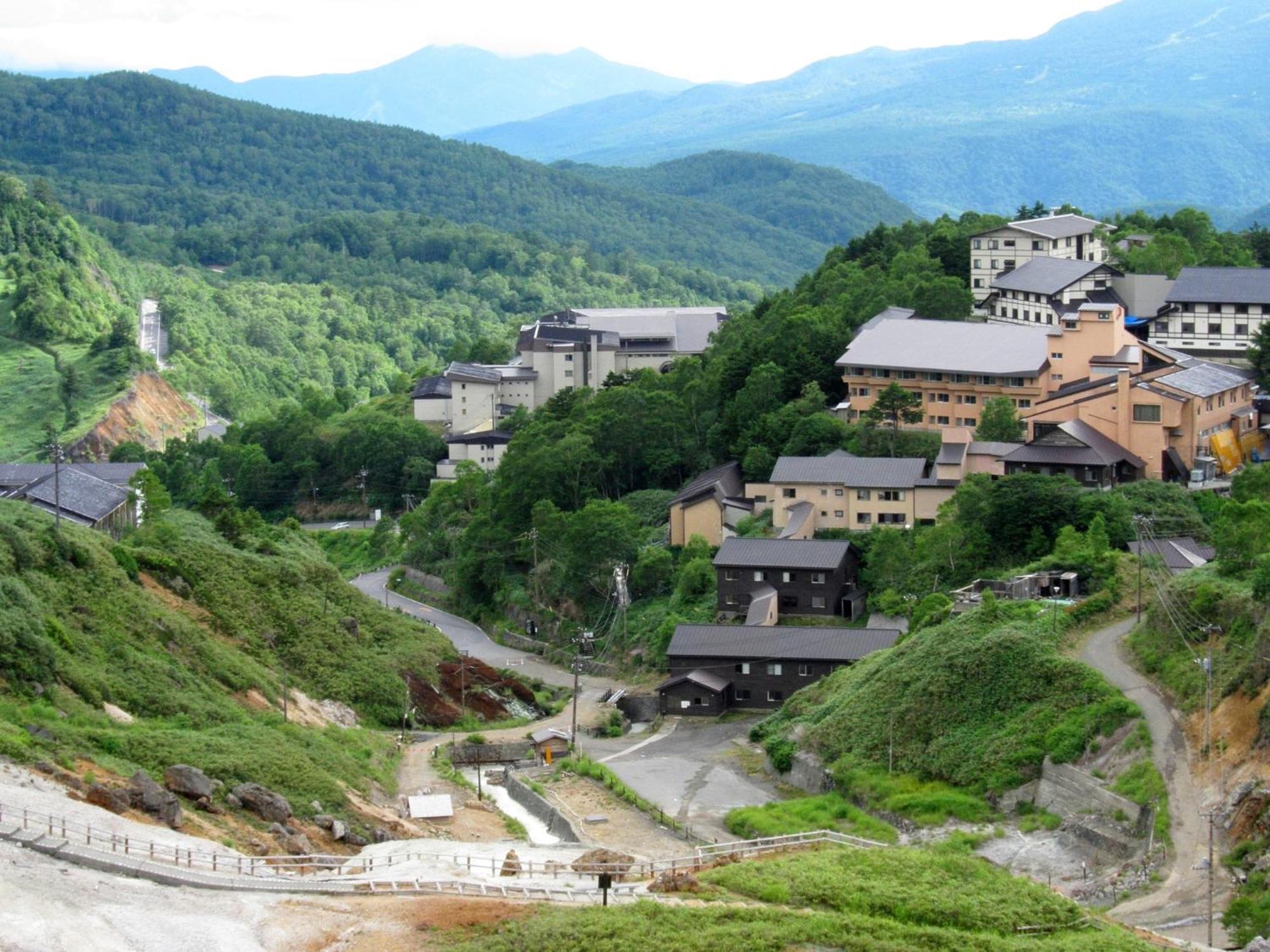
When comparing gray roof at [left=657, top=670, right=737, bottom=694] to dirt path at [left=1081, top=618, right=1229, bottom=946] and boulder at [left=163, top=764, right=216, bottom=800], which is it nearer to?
dirt path at [left=1081, top=618, right=1229, bottom=946]

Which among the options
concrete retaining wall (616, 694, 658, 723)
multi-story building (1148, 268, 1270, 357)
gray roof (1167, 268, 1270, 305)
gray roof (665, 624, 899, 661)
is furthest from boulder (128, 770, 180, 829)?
gray roof (1167, 268, 1270, 305)

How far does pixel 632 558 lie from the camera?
5006 centimetres

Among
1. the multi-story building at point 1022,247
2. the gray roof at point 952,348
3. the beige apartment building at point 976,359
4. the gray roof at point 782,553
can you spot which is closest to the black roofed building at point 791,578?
the gray roof at point 782,553

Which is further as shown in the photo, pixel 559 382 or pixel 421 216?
pixel 421 216

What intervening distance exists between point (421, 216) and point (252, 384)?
6166cm

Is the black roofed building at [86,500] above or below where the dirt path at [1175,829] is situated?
above

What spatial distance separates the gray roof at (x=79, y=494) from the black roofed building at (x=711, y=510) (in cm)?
1342

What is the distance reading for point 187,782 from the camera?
26.0m

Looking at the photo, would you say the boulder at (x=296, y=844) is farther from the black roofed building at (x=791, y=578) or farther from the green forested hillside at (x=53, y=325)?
the green forested hillside at (x=53, y=325)

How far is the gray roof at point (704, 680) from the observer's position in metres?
40.6

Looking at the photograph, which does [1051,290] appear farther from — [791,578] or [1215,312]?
[791,578]

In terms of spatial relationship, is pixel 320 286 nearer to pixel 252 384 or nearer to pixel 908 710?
pixel 252 384

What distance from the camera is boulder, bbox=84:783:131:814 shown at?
79.7 ft

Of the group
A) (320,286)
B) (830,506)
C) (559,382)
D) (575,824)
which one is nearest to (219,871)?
(575,824)
